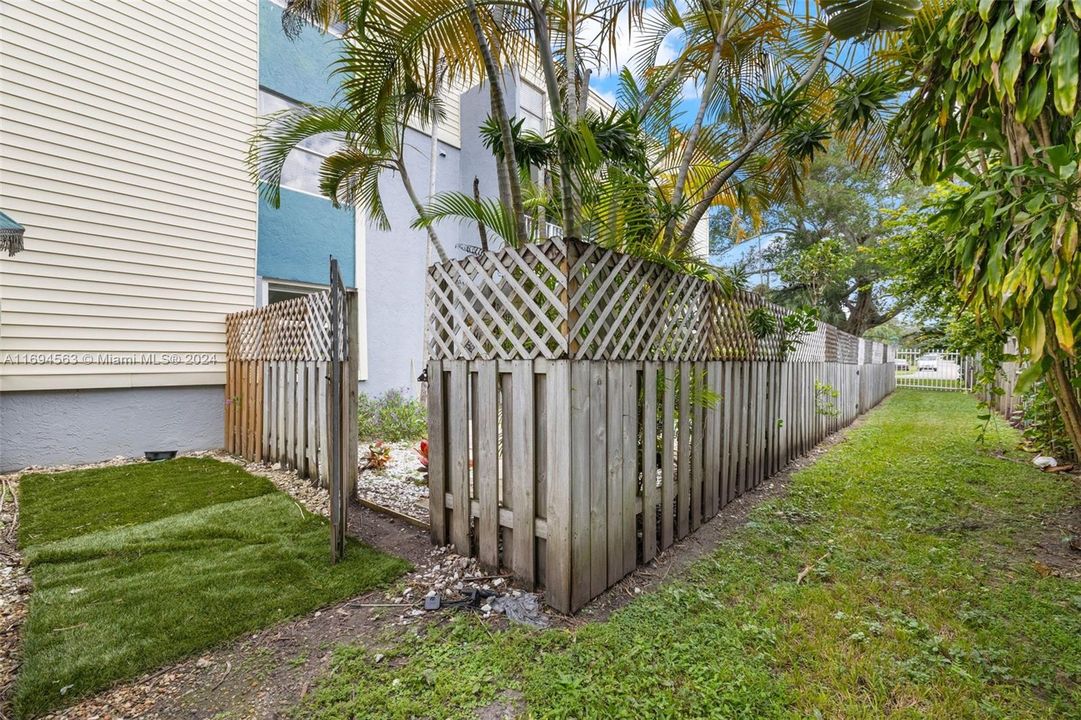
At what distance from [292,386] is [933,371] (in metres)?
20.3

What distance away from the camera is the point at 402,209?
7805mm

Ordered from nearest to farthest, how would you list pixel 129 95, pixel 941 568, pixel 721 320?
pixel 941 568
pixel 721 320
pixel 129 95

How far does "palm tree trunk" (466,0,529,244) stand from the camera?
7.95 ft

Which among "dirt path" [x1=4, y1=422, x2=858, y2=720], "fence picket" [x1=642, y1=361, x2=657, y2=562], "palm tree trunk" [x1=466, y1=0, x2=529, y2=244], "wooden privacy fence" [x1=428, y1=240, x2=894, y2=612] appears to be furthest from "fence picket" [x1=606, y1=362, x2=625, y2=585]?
"palm tree trunk" [x1=466, y1=0, x2=529, y2=244]

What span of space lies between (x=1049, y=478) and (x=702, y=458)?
10.9 ft

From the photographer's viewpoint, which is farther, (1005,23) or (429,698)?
(429,698)

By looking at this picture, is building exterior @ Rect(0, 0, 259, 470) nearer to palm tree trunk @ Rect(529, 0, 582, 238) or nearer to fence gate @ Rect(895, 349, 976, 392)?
palm tree trunk @ Rect(529, 0, 582, 238)

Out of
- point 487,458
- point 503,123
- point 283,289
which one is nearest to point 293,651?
point 487,458

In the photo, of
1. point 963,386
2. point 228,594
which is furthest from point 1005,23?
point 963,386

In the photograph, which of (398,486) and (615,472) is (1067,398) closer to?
(615,472)

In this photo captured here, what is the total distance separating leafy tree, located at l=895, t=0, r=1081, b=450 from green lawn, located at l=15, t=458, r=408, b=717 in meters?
2.84

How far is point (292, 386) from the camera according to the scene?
4355 mm

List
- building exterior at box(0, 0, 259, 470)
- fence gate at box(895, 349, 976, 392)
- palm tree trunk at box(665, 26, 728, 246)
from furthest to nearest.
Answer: fence gate at box(895, 349, 976, 392)
building exterior at box(0, 0, 259, 470)
palm tree trunk at box(665, 26, 728, 246)

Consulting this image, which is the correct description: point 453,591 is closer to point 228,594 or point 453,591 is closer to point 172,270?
point 228,594
